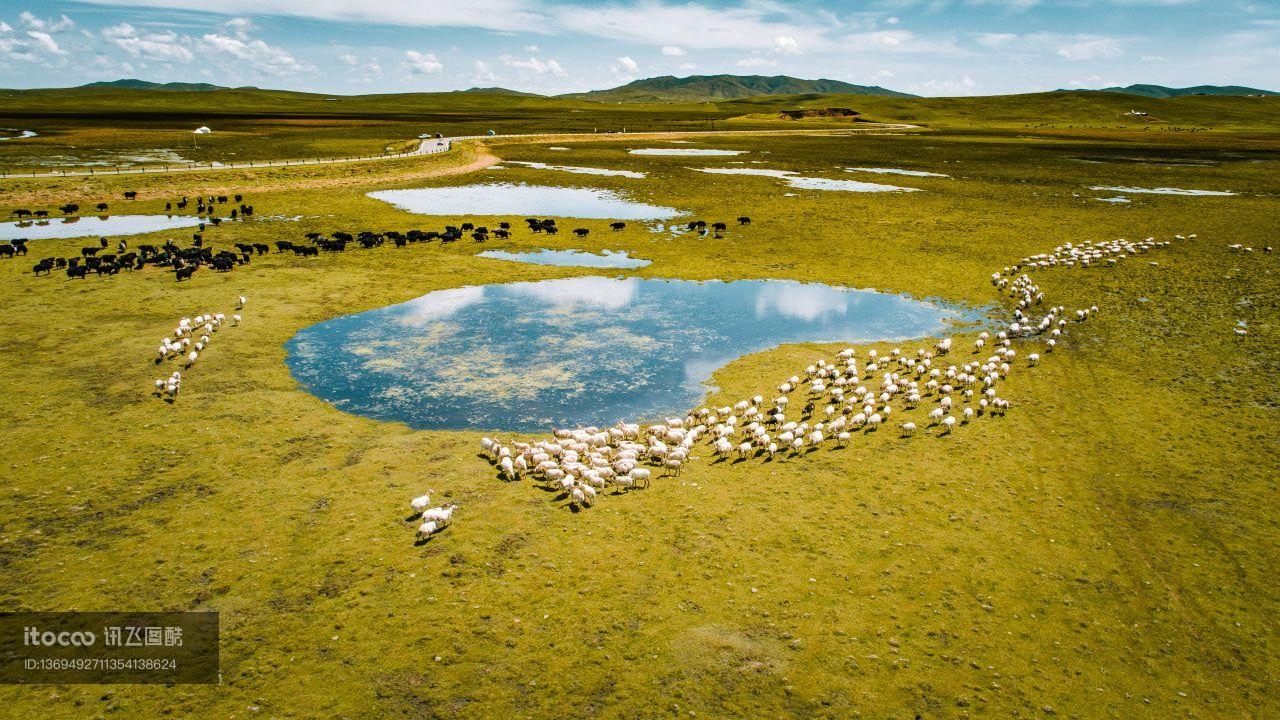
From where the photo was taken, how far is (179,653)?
11.4 meters

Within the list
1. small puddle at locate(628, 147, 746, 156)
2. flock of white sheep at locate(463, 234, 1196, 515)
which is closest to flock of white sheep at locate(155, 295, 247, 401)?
flock of white sheep at locate(463, 234, 1196, 515)

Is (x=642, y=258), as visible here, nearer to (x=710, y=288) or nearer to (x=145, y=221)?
(x=710, y=288)

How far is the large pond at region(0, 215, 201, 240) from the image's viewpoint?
44.3 metres

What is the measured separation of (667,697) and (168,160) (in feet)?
328

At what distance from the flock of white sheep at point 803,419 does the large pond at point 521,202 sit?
103ft

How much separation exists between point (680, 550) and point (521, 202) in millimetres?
50842

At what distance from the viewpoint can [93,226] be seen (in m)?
47.6

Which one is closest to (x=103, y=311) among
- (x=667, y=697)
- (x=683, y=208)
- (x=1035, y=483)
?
(x=667, y=697)

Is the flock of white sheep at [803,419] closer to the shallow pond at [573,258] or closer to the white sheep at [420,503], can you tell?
the white sheep at [420,503]

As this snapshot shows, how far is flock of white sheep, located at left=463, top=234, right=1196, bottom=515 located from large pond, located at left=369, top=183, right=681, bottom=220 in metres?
31.3

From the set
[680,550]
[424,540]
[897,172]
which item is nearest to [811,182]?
[897,172]

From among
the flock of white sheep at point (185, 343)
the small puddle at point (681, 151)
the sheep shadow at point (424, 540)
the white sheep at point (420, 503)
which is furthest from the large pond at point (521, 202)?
the sheep shadow at point (424, 540)

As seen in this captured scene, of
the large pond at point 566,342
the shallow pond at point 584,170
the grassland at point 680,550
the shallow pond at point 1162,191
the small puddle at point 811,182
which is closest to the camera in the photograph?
the grassland at point 680,550

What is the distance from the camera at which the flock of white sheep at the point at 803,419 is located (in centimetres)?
1745
